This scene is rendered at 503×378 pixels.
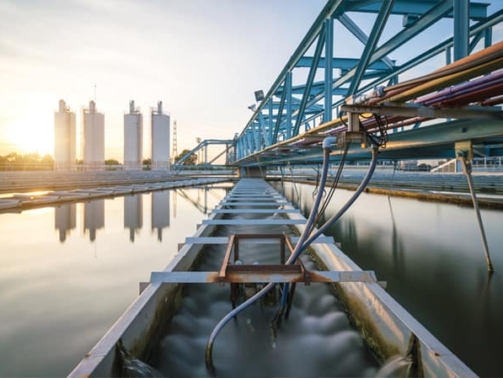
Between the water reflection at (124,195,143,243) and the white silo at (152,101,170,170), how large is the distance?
24613 mm

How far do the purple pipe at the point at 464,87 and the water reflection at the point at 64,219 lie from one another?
520cm

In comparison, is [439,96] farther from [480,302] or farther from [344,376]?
[480,302]

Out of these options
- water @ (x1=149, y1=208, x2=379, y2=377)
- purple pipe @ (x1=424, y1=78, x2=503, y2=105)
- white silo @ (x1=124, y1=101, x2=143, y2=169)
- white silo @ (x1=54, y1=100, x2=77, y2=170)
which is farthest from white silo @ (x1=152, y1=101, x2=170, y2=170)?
purple pipe @ (x1=424, y1=78, x2=503, y2=105)

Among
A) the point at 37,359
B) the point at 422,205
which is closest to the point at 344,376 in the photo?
the point at 37,359

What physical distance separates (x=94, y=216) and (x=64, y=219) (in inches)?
24.4

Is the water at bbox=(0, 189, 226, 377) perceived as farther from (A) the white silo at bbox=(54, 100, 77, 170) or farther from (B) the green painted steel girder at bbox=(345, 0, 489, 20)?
(A) the white silo at bbox=(54, 100, 77, 170)

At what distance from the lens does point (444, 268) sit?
11.3 ft

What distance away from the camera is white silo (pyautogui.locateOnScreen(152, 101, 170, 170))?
108 feet

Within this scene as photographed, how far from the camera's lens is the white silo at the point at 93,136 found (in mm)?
29938

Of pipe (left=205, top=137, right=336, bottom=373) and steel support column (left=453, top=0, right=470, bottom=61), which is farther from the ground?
steel support column (left=453, top=0, right=470, bottom=61)

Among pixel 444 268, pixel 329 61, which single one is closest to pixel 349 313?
pixel 444 268

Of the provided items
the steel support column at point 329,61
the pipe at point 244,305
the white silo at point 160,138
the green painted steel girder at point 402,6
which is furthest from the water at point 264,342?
the white silo at point 160,138

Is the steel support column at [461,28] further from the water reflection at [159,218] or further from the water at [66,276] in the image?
the water reflection at [159,218]

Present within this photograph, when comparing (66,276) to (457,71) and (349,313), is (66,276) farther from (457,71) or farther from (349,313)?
(457,71)
